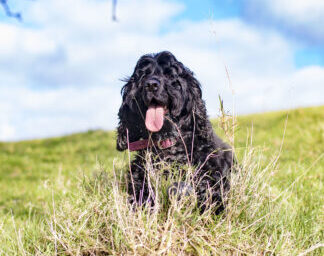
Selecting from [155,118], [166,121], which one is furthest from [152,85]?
[166,121]

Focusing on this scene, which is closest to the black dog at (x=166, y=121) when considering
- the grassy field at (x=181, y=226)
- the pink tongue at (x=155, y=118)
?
the pink tongue at (x=155, y=118)

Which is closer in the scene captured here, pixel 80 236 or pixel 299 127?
pixel 80 236

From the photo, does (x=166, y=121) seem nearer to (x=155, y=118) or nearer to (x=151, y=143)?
(x=155, y=118)

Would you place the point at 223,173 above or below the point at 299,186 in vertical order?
above

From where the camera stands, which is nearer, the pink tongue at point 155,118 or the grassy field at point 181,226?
the grassy field at point 181,226

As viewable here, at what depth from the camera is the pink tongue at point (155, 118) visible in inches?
158

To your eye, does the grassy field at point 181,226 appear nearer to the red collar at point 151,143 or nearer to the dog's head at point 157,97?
→ the red collar at point 151,143

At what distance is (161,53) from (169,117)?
0.77 metres

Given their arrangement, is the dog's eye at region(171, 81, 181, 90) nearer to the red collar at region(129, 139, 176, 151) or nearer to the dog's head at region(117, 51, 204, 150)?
the dog's head at region(117, 51, 204, 150)

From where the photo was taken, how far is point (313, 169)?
23.6 ft

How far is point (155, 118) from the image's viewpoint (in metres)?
4.07

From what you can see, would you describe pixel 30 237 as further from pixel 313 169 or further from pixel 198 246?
pixel 313 169

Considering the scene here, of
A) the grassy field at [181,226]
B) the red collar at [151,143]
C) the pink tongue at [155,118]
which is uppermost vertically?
the pink tongue at [155,118]

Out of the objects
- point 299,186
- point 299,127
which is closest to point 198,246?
point 299,186
